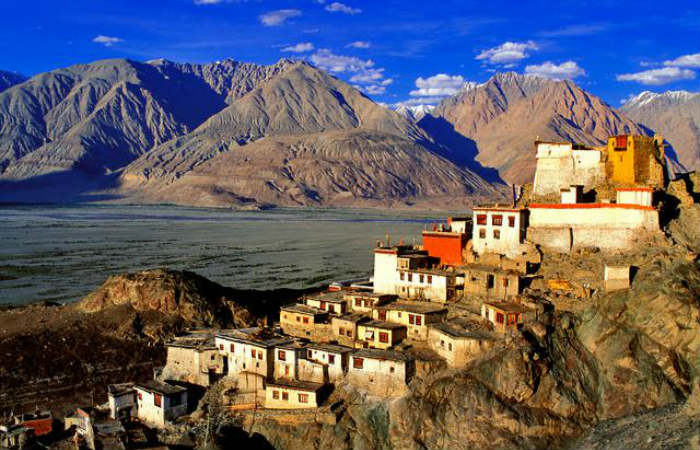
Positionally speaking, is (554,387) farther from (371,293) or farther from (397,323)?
(371,293)

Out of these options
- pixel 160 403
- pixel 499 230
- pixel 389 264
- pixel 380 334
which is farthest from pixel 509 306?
pixel 160 403

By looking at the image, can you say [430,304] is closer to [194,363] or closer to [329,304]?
[329,304]

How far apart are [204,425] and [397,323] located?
14.1 metres

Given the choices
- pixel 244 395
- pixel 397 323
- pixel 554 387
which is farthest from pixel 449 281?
pixel 244 395

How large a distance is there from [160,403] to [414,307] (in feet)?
58.8

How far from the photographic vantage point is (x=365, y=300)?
47969 millimetres

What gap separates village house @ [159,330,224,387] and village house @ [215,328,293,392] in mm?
832

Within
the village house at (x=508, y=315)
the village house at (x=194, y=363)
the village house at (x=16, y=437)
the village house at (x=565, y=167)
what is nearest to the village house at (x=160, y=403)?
the village house at (x=194, y=363)

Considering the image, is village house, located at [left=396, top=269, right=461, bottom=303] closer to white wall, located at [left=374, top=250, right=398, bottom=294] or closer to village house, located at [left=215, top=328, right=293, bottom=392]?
white wall, located at [left=374, top=250, right=398, bottom=294]

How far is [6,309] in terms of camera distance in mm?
70438

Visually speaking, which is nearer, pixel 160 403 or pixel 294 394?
pixel 294 394

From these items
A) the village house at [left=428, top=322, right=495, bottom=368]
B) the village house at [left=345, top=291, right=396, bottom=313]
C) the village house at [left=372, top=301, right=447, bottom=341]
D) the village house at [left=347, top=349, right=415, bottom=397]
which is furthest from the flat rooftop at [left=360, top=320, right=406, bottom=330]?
the village house at [left=428, top=322, right=495, bottom=368]

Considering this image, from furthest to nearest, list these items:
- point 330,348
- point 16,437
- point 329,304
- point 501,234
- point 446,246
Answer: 1. point 446,246
2. point 329,304
3. point 501,234
4. point 330,348
5. point 16,437

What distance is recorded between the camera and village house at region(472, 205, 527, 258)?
46969mm
